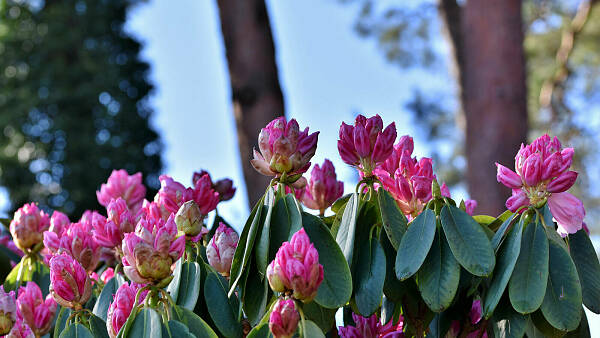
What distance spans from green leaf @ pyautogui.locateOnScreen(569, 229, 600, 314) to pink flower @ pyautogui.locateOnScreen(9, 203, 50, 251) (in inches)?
34.7

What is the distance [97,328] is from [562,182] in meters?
0.62

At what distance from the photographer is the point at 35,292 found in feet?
3.35

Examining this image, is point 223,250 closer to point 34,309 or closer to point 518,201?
point 34,309

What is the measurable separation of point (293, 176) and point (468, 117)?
3173 mm

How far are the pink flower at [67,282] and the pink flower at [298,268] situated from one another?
1.00 feet

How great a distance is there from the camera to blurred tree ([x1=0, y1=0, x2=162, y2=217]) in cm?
1148

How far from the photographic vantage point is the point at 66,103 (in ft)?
39.2

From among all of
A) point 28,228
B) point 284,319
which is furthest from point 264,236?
point 28,228

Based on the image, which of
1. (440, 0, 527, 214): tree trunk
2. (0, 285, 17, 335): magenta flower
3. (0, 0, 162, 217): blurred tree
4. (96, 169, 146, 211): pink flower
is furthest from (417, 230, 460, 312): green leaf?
(0, 0, 162, 217): blurred tree

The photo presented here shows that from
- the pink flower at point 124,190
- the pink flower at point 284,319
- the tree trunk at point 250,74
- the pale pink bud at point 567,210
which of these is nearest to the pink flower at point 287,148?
the pink flower at point 284,319

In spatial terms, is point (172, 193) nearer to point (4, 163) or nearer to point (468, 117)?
point (468, 117)

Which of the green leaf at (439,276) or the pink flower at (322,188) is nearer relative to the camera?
the green leaf at (439,276)

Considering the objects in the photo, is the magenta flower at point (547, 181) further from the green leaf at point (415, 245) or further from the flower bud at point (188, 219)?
the flower bud at point (188, 219)

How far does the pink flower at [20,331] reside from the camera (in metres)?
0.93
